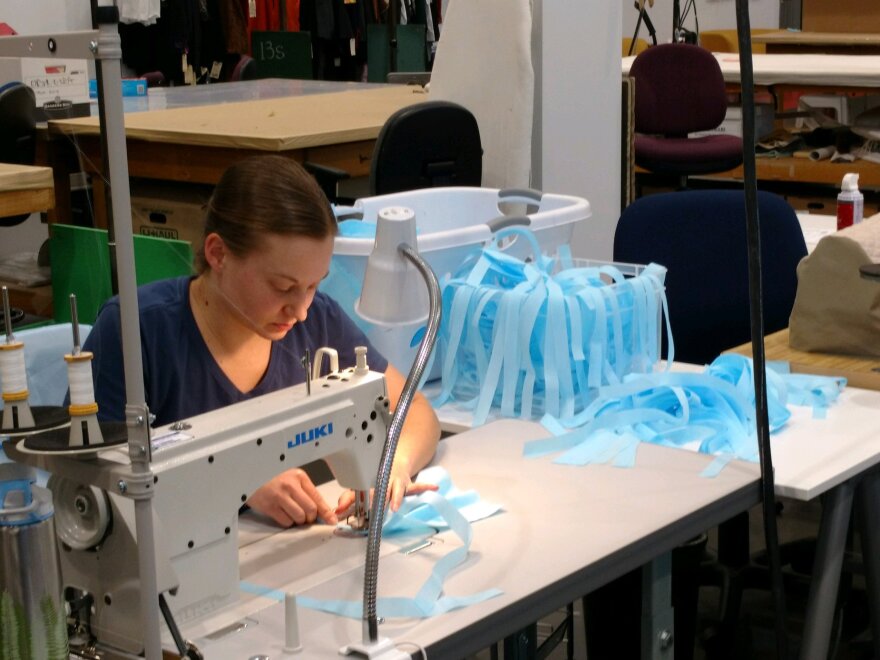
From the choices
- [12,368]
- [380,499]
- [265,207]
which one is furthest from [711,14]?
[12,368]

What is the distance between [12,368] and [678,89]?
15.3 feet

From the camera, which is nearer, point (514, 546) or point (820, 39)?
point (514, 546)

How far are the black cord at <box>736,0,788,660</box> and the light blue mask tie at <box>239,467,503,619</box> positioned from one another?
13.8 inches

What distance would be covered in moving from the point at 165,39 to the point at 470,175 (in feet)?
15.9

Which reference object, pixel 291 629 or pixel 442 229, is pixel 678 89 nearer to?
pixel 442 229

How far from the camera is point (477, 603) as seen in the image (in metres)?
1.21

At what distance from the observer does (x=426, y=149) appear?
2.97m

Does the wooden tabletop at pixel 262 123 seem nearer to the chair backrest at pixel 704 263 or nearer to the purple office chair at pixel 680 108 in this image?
the purple office chair at pixel 680 108

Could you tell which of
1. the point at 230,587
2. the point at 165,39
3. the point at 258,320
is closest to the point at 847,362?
the point at 258,320

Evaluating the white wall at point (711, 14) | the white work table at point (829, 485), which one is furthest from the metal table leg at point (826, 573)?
the white wall at point (711, 14)

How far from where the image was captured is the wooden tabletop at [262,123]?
11.8 feet

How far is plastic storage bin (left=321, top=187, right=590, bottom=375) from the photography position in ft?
6.33

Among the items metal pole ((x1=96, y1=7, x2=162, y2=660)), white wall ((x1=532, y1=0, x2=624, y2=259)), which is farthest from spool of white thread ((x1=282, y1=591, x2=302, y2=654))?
white wall ((x1=532, y1=0, x2=624, y2=259))

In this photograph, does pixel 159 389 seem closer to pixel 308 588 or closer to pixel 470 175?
pixel 308 588
